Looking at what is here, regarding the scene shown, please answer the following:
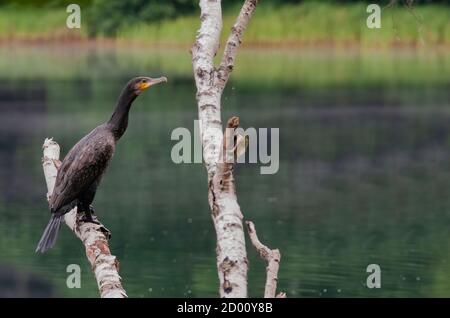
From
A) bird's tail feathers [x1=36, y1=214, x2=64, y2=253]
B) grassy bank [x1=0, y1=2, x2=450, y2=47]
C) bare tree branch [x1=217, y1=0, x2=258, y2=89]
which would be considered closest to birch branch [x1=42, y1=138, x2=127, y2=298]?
bird's tail feathers [x1=36, y1=214, x2=64, y2=253]

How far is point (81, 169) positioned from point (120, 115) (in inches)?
15.8

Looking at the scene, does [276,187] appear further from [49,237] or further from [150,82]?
[49,237]

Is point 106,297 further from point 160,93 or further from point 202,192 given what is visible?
point 160,93

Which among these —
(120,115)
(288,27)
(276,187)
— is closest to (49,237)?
(120,115)

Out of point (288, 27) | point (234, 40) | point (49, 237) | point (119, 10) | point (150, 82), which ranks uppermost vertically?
point (119, 10)

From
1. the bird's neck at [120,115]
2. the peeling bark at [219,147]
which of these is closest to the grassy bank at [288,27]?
the bird's neck at [120,115]

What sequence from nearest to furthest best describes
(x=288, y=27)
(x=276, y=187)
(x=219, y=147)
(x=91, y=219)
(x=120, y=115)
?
Result: (x=219, y=147), (x=91, y=219), (x=120, y=115), (x=276, y=187), (x=288, y=27)

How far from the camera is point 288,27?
57094 mm

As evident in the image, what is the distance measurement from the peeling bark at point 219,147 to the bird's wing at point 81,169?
4.09ft

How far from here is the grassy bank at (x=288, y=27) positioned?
5369 cm

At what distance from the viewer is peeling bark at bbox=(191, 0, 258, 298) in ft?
16.0

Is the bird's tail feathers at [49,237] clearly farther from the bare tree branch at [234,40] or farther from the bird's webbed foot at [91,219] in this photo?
the bare tree branch at [234,40]

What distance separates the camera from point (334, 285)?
17.2 meters
